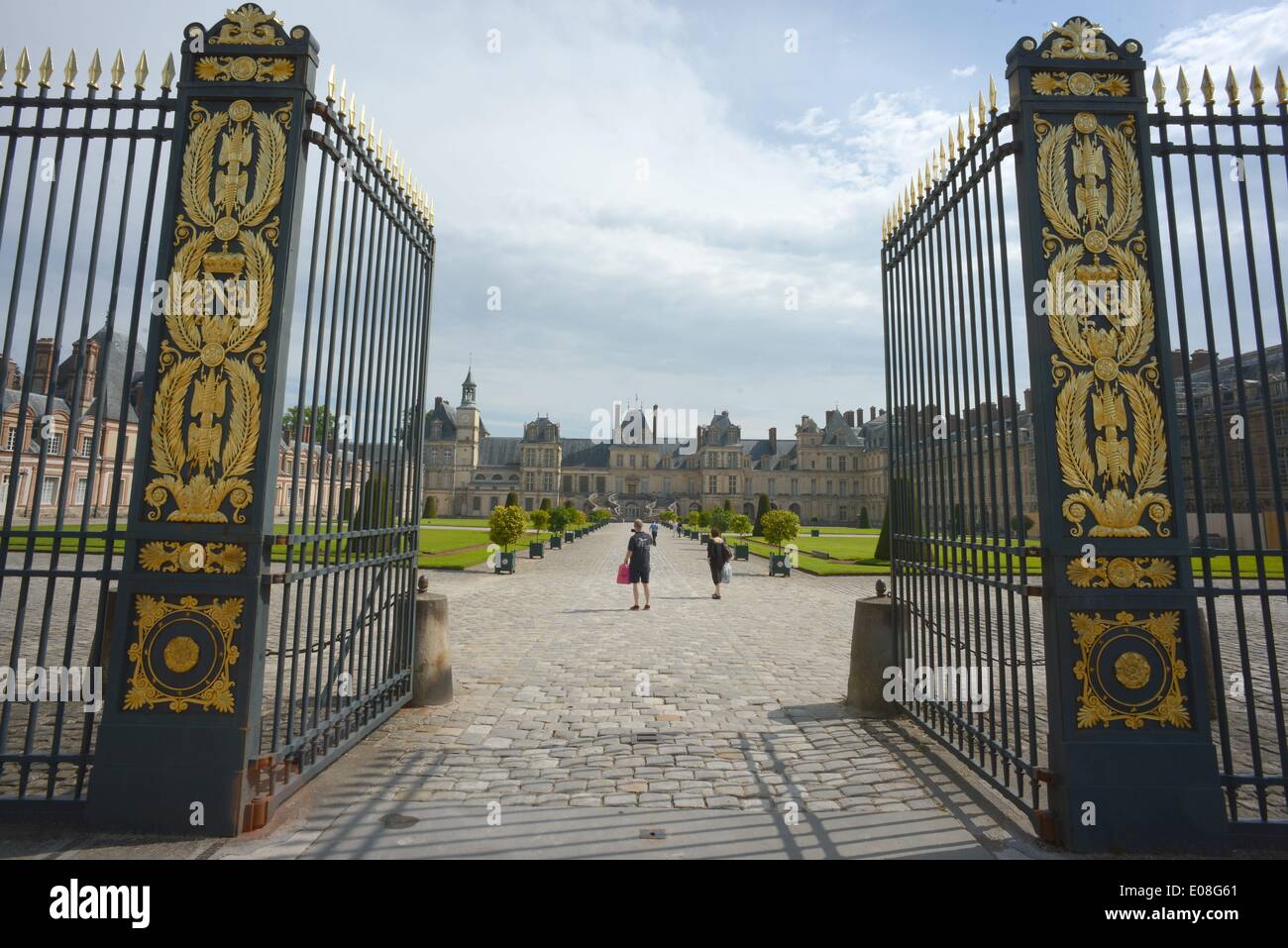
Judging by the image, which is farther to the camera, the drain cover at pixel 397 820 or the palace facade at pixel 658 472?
the palace facade at pixel 658 472

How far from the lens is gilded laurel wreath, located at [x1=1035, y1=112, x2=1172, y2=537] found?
3.30 m

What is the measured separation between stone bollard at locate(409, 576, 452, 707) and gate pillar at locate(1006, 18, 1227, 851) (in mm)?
3967

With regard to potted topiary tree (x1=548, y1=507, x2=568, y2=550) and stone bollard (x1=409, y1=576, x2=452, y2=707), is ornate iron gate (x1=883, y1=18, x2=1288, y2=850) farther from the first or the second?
potted topiary tree (x1=548, y1=507, x2=568, y2=550)

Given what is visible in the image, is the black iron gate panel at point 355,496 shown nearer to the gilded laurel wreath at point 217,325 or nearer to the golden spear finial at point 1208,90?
the gilded laurel wreath at point 217,325

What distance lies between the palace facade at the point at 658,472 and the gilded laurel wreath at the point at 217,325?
69.5 meters

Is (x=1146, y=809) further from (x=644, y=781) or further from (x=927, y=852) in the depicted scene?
(x=644, y=781)

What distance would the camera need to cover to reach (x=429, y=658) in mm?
5449

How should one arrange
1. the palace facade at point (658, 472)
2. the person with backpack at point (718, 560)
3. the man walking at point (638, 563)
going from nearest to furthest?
the man walking at point (638, 563) < the person with backpack at point (718, 560) < the palace facade at point (658, 472)

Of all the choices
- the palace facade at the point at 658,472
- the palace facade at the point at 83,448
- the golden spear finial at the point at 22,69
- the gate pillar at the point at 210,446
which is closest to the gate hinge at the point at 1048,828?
the gate pillar at the point at 210,446

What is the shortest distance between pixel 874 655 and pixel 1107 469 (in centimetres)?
251

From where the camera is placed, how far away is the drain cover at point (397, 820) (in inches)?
130
